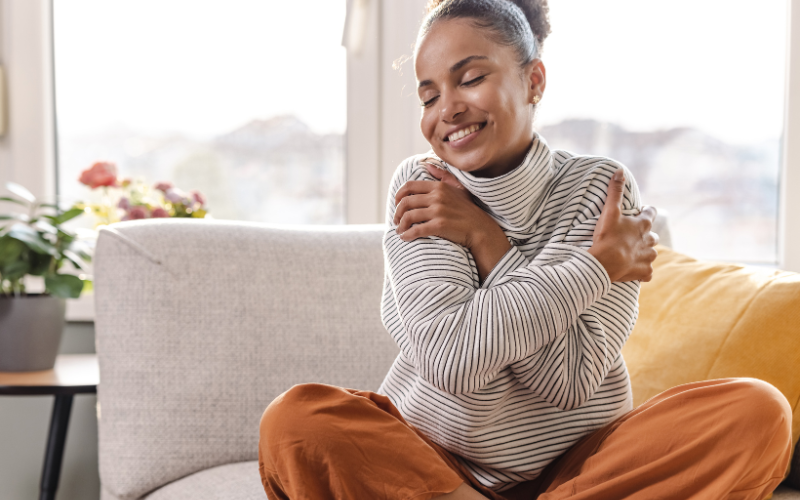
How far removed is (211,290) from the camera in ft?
4.50

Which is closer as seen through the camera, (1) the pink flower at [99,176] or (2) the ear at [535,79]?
(2) the ear at [535,79]

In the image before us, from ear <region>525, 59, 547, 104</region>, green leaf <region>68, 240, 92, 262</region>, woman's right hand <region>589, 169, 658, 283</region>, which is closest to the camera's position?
woman's right hand <region>589, 169, 658, 283</region>

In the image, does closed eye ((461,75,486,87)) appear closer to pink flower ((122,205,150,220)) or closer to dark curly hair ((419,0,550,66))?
dark curly hair ((419,0,550,66))

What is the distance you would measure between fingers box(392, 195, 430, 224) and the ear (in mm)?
243

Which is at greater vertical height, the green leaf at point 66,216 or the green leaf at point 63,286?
the green leaf at point 66,216

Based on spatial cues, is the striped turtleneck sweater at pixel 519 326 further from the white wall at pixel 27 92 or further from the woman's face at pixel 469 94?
the white wall at pixel 27 92

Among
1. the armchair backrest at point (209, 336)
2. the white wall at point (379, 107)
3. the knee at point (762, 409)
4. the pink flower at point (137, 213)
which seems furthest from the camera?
the white wall at point (379, 107)

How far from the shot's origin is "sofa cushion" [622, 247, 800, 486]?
1.19 meters

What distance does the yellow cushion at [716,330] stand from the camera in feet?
3.90

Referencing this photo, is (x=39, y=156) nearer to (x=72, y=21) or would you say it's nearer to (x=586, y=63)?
(x=72, y=21)

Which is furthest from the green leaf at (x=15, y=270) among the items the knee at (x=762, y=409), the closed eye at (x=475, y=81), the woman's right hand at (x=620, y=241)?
the knee at (x=762, y=409)

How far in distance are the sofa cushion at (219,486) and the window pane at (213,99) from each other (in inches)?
40.7

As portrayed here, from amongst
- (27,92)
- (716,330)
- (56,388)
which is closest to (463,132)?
(716,330)

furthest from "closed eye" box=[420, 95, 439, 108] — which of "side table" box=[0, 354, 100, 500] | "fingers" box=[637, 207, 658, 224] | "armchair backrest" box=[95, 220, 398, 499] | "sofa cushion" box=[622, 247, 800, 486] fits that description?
"side table" box=[0, 354, 100, 500]
